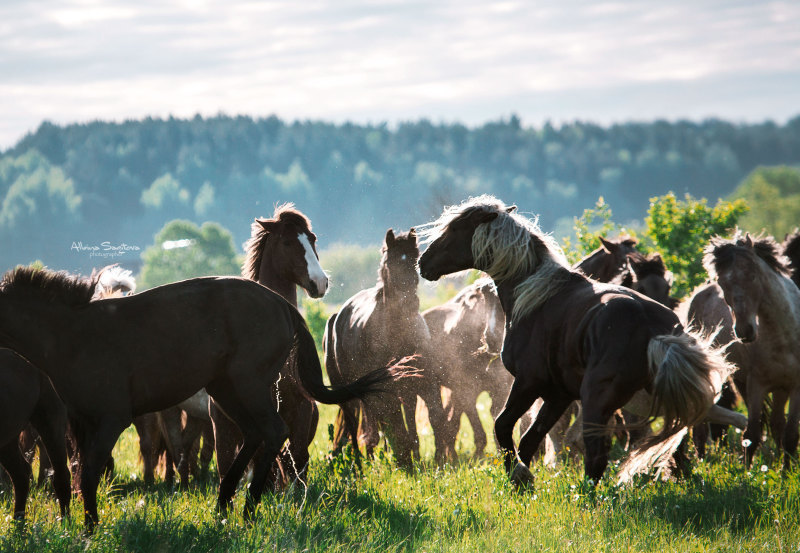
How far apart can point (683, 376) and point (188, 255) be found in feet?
131

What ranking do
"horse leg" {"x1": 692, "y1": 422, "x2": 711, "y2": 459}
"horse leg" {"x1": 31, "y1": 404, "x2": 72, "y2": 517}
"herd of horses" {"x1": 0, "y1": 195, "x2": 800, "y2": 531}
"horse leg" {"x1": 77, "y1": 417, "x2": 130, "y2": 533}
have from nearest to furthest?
"horse leg" {"x1": 77, "y1": 417, "x2": 130, "y2": 533} < "herd of horses" {"x1": 0, "y1": 195, "x2": 800, "y2": 531} < "horse leg" {"x1": 31, "y1": 404, "x2": 72, "y2": 517} < "horse leg" {"x1": 692, "y1": 422, "x2": 711, "y2": 459}

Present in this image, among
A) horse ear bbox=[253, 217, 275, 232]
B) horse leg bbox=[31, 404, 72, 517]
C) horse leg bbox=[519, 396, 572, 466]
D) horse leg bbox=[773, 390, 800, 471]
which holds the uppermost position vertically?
horse ear bbox=[253, 217, 275, 232]

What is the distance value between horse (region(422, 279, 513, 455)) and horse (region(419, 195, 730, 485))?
2552mm

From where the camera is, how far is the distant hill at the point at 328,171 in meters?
31.6

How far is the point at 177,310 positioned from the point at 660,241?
36.8 ft

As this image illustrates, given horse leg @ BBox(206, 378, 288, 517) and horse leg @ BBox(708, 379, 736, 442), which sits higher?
horse leg @ BBox(206, 378, 288, 517)

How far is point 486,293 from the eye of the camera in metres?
9.07

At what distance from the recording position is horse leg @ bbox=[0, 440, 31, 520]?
5676 mm

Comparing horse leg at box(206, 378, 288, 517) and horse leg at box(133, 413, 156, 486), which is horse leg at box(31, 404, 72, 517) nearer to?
horse leg at box(206, 378, 288, 517)

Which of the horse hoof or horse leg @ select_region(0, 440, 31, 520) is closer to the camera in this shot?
horse leg @ select_region(0, 440, 31, 520)

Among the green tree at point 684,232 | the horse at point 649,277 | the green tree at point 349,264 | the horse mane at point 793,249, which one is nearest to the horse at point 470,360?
the horse at point 649,277

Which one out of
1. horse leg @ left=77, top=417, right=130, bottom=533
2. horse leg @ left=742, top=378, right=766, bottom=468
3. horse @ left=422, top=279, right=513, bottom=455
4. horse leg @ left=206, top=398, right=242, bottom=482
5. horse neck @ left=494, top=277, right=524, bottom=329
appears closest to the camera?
horse leg @ left=77, top=417, right=130, bottom=533

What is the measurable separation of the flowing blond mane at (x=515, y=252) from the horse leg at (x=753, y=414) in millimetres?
2607

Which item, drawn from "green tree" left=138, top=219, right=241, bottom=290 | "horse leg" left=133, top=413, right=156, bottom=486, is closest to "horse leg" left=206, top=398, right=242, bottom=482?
"horse leg" left=133, top=413, right=156, bottom=486
